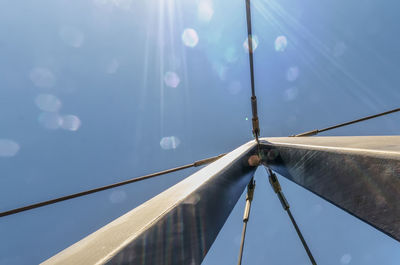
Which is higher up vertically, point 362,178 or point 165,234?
point 362,178

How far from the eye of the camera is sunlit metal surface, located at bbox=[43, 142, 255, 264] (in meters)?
0.72

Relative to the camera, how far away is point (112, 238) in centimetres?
80

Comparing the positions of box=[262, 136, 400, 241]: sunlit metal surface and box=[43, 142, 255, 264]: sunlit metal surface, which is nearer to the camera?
box=[43, 142, 255, 264]: sunlit metal surface

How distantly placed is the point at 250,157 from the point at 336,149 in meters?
1.18

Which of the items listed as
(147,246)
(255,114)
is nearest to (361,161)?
(147,246)

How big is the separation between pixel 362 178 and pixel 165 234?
1133 millimetres

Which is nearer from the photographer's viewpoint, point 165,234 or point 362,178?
point 165,234

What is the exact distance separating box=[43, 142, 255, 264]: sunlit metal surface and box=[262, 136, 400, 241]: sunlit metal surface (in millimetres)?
777

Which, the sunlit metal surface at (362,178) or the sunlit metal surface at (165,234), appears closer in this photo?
the sunlit metal surface at (165,234)

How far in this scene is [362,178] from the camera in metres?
1.03

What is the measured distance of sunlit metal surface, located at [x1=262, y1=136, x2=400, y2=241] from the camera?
2.93 feet

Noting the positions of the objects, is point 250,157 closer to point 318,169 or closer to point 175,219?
point 318,169

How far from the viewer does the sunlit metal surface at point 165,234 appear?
722 millimetres

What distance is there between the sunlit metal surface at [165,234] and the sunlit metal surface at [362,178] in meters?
0.78
